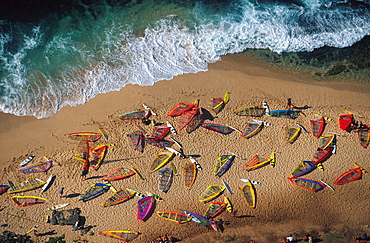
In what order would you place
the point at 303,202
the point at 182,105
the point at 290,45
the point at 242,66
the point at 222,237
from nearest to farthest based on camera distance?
the point at 222,237, the point at 303,202, the point at 182,105, the point at 242,66, the point at 290,45

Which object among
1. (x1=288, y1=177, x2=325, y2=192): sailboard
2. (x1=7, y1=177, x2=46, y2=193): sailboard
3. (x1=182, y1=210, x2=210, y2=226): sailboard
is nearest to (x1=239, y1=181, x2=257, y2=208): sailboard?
(x1=288, y1=177, x2=325, y2=192): sailboard

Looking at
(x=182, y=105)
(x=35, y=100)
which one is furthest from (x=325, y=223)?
(x=35, y=100)

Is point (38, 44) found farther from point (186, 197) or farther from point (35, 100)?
point (186, 197)

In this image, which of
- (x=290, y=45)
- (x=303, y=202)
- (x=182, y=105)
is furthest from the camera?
(x=290, y=45)

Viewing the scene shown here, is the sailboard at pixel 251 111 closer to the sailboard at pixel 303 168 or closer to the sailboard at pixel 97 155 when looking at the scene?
the sailboard at pixel 303 168

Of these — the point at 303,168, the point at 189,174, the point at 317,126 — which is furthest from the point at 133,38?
the point at 303,168

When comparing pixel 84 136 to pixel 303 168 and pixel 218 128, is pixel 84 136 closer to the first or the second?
pixel 218 128
